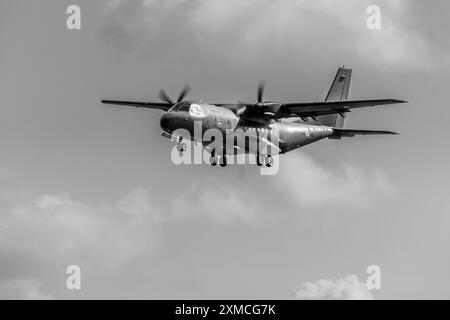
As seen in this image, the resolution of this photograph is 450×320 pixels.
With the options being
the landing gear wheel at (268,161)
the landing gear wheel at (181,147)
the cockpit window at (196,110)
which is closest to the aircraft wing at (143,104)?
the landing gear wheel at (268,161)

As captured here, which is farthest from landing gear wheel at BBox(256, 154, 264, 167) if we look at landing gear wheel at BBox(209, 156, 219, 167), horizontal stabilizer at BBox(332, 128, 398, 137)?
horizontal stabilizer at BBox(332, 128, 398, 137)

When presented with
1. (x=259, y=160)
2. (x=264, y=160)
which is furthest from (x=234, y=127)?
(x=264, y=160)

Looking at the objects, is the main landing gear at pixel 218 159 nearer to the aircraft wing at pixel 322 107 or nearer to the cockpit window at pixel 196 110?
the cockpit window at pixel 196 110

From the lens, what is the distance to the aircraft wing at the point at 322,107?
147ft

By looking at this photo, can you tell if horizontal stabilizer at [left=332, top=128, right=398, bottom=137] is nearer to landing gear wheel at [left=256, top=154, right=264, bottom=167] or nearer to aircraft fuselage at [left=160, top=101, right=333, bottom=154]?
aircraft fuselage at [left=160, top=101, right=333, bottom=154]

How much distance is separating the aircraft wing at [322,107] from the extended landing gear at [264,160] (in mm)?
3050

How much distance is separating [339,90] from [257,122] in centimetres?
1149

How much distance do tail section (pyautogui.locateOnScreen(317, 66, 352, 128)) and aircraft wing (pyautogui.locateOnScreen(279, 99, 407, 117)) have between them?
7.42 meters

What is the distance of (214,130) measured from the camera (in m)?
44.6

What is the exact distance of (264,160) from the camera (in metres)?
48.0
